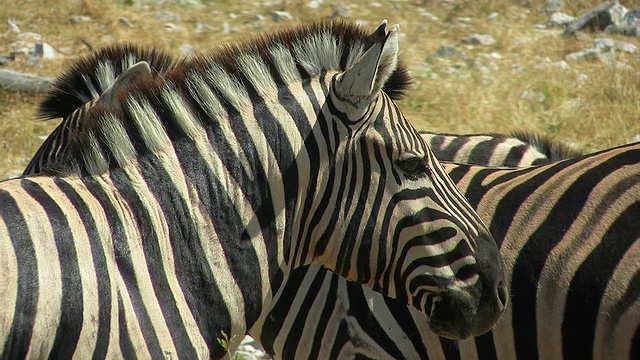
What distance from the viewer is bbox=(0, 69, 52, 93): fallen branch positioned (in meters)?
8.30

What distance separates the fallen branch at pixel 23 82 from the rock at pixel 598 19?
22.3 feet

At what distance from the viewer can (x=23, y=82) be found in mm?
8328

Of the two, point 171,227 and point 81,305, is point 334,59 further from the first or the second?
point 81,305

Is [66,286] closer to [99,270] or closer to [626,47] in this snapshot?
[99,270]

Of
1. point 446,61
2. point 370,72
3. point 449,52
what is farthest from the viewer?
point 449,52

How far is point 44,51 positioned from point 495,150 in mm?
6517

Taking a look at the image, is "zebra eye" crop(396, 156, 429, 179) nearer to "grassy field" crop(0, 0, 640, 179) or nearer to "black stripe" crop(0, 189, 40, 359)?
"black stripe" crop(0, 189, 40, 359)

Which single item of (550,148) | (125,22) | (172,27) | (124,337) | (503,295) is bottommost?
(172,27)

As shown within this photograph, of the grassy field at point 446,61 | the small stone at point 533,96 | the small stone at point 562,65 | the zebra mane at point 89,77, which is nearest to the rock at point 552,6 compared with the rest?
the grassy field at point 446,61

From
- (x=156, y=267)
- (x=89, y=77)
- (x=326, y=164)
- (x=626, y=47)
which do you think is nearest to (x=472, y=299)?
(x=326, y=164)

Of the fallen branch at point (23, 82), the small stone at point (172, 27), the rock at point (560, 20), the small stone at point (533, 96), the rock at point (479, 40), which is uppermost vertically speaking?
the fallen branch at point (23, 82)

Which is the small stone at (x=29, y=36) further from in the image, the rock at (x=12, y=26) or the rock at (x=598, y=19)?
the rock at (x=598, y=19)

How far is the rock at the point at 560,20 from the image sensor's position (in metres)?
11.1

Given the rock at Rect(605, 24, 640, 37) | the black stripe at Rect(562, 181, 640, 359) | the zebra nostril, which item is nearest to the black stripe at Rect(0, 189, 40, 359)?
the zebra nostril
